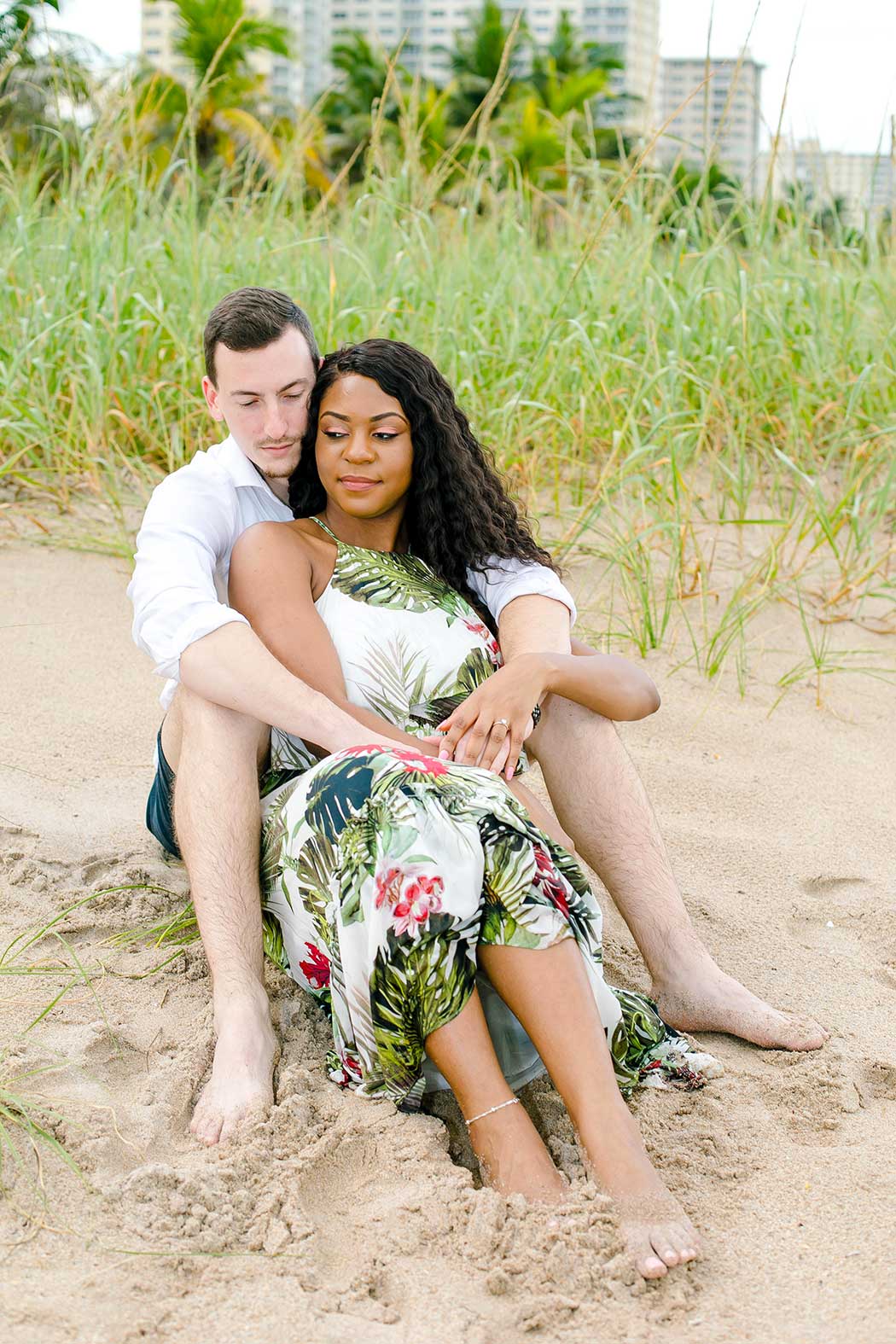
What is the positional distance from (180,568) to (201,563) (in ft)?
0.23

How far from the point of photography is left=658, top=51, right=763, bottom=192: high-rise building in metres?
3.91

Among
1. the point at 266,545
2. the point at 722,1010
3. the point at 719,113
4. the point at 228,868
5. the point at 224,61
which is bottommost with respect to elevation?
the point at 722,1010

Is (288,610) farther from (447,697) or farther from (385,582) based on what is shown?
(447,697)

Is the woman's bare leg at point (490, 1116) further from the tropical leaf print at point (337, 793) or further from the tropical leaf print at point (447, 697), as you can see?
the tropical leaf print at point (447, 697)

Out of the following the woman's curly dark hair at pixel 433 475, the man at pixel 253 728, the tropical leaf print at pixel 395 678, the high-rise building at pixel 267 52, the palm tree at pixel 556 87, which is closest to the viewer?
the man at pixel 253 728

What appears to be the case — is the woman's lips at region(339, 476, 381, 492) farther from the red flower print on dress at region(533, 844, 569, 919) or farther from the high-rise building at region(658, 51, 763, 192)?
the high-rise building at region(658, 51, 763, 192)

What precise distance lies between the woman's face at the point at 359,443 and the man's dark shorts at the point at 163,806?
0.64 metres

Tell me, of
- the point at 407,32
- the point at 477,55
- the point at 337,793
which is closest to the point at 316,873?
the point at 337,793

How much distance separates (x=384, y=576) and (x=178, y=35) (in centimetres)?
3156

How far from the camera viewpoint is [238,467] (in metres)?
2.63

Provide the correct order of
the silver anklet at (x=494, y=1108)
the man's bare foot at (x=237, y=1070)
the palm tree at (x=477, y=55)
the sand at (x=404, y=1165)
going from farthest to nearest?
the palm tree at (x=477, y=55) < the man's bare foot at (x=237, y=1070) < the silver anklet at (x=494, y=1108) < the sand at (x=404, y=1165)

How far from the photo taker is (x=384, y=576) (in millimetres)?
2525

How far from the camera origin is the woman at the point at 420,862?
1.81 m

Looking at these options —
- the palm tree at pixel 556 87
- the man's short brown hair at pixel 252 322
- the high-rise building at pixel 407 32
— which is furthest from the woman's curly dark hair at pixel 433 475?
the palm tree at pixel 556 87
